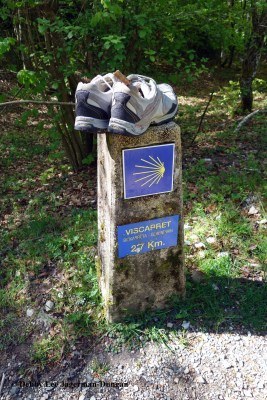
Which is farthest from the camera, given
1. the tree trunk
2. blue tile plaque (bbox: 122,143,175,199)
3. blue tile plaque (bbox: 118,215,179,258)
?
the tree trunk

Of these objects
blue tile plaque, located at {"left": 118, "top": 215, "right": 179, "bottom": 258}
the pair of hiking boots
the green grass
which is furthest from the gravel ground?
the pair of hiking boots

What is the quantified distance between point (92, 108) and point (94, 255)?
1784mm

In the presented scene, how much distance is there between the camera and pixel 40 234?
4137mm

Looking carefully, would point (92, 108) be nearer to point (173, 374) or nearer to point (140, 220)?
point (140, 220)

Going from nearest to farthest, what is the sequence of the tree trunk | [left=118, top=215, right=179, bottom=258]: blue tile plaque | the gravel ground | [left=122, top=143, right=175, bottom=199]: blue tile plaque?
[left=122, top=143, right=175, bottom=199]: blue tile plaque, the gravel ground, [left=118, top=215, right=179, bottom=258]: blue tile plaque, the tree trunk

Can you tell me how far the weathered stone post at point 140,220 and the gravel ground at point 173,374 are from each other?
1.24ft

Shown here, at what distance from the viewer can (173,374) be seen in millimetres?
2525

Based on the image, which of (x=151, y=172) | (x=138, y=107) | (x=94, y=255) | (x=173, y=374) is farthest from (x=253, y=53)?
(x=173, y=374)

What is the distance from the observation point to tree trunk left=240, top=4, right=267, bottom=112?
22.0 ft

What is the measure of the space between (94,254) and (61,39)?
2.72 m

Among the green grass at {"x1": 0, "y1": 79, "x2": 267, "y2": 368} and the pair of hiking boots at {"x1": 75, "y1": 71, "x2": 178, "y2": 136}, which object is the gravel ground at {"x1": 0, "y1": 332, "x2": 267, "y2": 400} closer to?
the green grass at {"x1": 0, "y1": 79, "x2": 267, "y2": 368}

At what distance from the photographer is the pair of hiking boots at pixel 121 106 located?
2045 millimetres

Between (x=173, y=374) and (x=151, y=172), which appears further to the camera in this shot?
(x=173, y=374)

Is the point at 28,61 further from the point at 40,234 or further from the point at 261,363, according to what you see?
the point at 261,363
